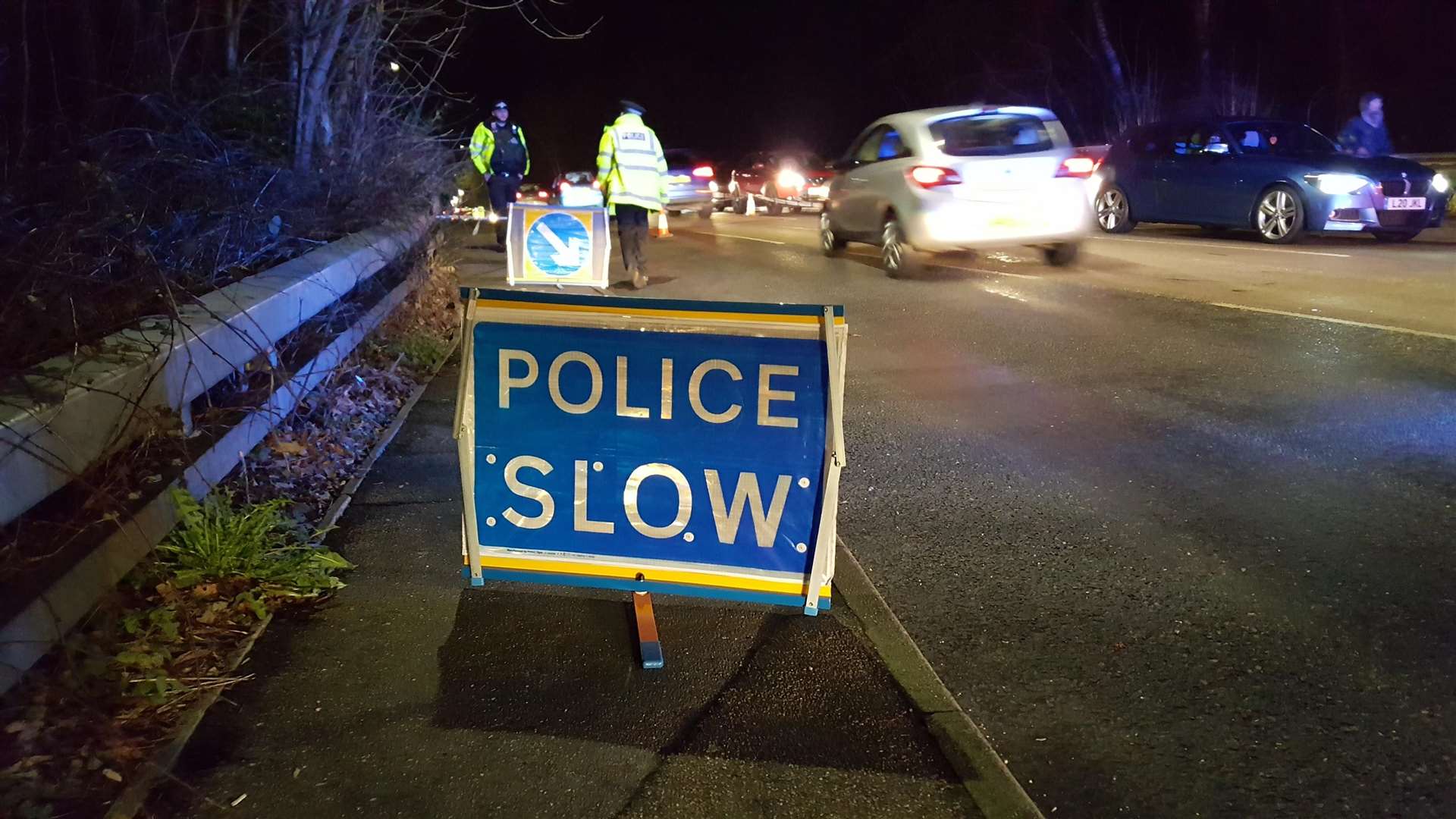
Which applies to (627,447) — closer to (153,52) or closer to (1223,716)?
(1223,716)

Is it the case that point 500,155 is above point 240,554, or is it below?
above

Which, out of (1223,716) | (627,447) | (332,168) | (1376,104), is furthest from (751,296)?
(1376,104)

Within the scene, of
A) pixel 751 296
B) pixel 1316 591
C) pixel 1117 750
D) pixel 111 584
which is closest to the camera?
pixel 1117 750

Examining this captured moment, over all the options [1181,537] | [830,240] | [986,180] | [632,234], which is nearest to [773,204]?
[830,240]

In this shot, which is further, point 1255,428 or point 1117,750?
point 1255,428

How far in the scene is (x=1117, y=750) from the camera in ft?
10.8

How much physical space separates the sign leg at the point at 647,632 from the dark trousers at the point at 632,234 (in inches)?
291

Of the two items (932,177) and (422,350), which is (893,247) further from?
(422,350)

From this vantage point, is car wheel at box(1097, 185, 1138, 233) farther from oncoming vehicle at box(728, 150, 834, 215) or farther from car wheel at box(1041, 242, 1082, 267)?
oncoming vehicle at box(728, 150, 834, 215)

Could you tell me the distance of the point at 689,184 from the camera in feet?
79.8

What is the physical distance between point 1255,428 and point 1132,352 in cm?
200

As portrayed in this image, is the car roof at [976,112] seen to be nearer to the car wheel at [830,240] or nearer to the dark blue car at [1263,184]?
the car wheel at [830,240]

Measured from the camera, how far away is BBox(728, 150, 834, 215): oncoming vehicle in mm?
25484

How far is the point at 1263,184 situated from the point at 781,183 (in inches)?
502
